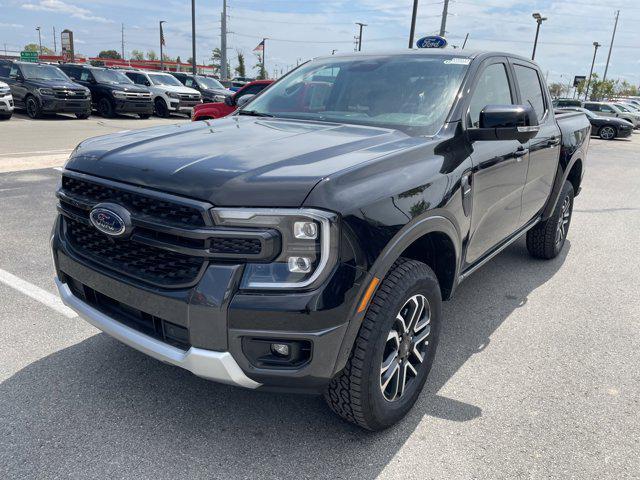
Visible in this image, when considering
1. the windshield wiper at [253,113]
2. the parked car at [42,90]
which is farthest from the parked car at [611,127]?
the windshield wiper at [253,113]

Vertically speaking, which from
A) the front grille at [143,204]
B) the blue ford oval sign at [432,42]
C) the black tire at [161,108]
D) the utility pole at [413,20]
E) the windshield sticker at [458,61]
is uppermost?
the utility pole at [413,20]

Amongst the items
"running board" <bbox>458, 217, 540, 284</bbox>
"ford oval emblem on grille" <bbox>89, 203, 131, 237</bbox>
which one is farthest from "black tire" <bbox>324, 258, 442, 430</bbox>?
"ford oval emblem on grille" <bbox>89, 203, 131, 237</bbox>

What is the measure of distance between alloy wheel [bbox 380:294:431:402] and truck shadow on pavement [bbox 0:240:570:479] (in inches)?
8.5

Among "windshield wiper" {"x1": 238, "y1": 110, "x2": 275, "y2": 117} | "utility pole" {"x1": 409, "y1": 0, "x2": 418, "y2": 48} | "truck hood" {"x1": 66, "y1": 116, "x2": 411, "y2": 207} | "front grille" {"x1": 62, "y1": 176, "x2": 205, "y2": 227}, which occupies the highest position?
"utility pole" {"x1": 409, "y1": 0, "x2": 418, "y2": 48}

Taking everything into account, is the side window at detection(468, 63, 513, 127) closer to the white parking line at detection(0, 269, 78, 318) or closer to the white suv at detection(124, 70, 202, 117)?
the white parking line at detection(0, 269, 78, 318)

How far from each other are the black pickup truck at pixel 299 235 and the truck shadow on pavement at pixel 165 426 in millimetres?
213

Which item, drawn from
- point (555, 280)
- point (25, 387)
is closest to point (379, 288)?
point (25, 387)

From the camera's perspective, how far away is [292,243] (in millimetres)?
2004

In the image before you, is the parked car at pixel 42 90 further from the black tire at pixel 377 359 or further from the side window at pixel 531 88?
the black tire at pixel 377 359

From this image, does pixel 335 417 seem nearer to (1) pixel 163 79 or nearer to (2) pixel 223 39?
(1) pixel 163 79

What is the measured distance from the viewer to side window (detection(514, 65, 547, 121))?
4.15 meters

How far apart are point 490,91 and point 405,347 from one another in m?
1.93

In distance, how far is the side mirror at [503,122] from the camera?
9.44 feet

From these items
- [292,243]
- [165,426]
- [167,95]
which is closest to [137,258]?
[292,243]
